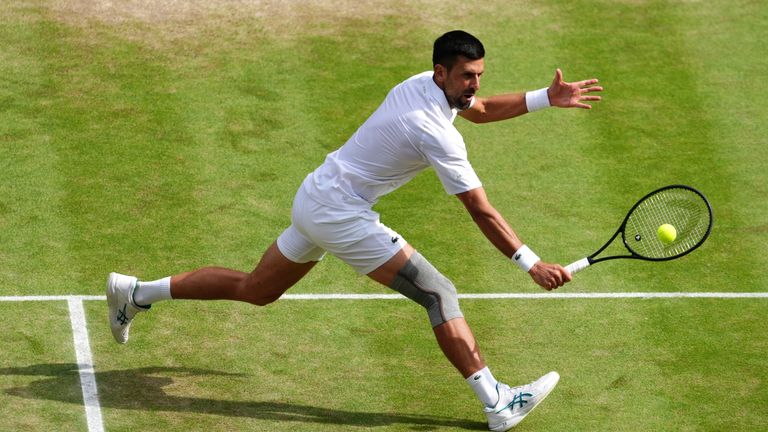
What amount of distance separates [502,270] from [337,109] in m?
3.02

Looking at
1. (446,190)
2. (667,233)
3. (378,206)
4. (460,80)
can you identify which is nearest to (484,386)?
(446,190)

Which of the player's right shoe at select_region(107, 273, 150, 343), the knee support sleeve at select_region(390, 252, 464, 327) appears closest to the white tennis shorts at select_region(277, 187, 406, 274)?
the knee support sleeve at select_region(390, 252, 464, 327)

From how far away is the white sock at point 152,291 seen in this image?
400 inches

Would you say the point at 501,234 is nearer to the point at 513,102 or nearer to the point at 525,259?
the point at 525,259

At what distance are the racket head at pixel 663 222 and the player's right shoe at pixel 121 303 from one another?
11.0 ft

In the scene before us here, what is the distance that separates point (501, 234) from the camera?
30.2ft

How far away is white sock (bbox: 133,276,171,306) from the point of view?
400 inches

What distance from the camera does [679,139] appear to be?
45.2 ft

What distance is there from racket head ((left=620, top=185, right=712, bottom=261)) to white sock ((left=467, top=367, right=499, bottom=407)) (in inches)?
54.5

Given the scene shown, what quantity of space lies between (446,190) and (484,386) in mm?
1259

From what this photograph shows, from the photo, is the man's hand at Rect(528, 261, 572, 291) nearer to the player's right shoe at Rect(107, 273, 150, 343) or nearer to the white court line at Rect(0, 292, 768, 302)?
the white court line at Rect(0, 292, 768, 302)

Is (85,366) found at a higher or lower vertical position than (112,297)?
lower

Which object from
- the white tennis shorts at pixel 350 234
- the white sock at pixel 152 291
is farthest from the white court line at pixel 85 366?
the white tennis shorts at pixel 350 234

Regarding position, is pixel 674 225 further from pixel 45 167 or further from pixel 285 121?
pixel 45 167
